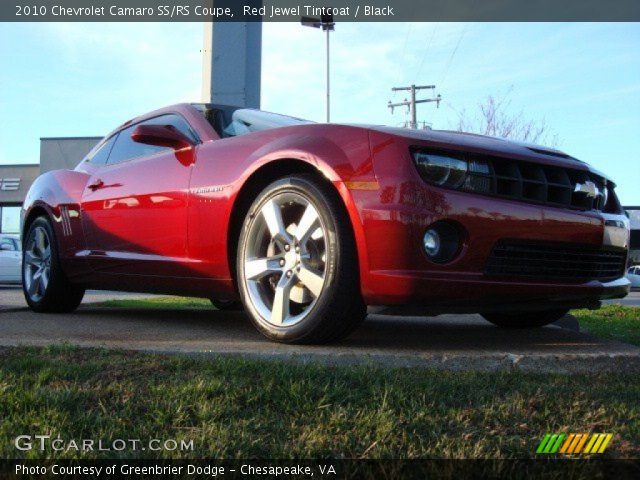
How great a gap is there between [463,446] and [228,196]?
222 centimetres

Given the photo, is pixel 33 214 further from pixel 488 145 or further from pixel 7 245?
pixel 7 245

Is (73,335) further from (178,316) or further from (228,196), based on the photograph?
(178,316)

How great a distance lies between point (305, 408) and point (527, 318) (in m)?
2.84

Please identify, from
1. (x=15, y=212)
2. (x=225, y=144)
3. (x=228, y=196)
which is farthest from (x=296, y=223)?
(x=15, y=212)

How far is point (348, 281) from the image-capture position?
10.1 ft

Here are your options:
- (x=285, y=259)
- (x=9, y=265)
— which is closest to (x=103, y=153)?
(x=285, y=259)

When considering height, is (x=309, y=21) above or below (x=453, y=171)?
above

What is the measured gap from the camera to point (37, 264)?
5.50 meters

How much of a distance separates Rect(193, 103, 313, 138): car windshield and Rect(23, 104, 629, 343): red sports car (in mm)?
21

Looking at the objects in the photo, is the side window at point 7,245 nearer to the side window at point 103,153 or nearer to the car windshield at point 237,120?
the side window at point 103,153

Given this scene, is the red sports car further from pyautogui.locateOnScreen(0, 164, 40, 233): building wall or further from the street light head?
pyautogui.locateOnScreen(0, 164, 40, 233): building wall

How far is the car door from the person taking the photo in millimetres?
3986

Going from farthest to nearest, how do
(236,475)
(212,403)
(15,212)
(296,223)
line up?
(15,212)
(296,223)
(212,403)
(236,475)

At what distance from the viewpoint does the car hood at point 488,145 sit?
124 inches
